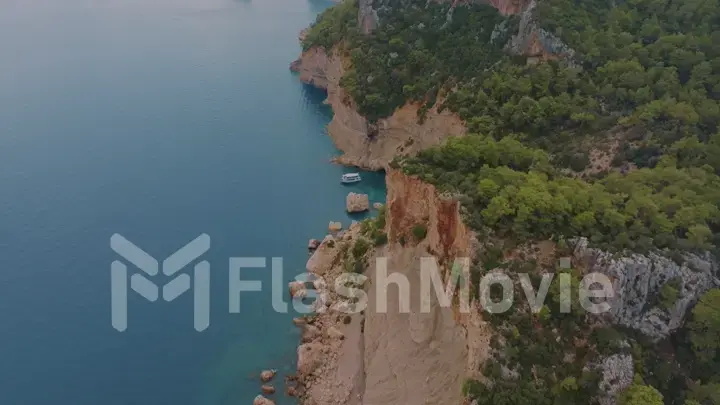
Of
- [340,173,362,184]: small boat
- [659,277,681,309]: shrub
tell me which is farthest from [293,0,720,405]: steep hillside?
[340,173,362,184]: small boat

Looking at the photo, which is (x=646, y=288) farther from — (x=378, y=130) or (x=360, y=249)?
(x=378, y=130)

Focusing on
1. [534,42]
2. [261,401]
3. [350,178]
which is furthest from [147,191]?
[534,42]

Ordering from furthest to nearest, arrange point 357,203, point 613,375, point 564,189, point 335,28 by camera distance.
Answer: point 335,28, point 357,203, point 564,189, point 613,375

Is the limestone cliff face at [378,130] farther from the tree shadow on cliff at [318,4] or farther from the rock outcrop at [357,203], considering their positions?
the tree shadow on cliff at [318,4]


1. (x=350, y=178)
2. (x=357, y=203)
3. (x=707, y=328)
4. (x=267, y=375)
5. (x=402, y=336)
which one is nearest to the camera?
(x=707, y=328)

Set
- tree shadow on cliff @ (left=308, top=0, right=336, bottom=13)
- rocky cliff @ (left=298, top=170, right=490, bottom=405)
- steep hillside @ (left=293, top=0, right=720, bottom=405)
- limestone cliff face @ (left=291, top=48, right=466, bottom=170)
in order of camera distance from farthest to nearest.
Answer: tree shadow on cliff @ (left=308, top=0, right=336, bottom=13)
limestone cliff face @ (left=291, top=48, right=466, bottom=170)
rocky cliff @ (left=298, top=170, right=490, bottom=405)
steep hillside @ (left=293, top=0, right=720, bottom=405)

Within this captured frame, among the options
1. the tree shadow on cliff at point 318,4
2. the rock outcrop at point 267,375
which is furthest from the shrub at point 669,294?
the tree shadow on cliff at point 318,4

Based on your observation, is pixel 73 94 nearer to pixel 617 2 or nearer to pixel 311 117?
pixel 311 117

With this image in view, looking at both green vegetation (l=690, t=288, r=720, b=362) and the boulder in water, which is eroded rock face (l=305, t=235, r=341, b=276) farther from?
green vegetation (l=690, t=288, r=720, b=362)
